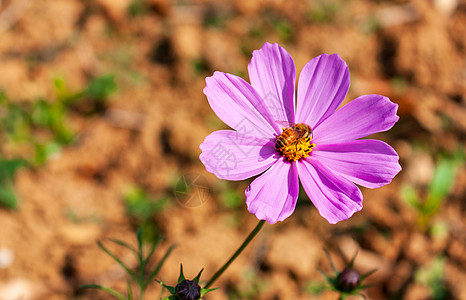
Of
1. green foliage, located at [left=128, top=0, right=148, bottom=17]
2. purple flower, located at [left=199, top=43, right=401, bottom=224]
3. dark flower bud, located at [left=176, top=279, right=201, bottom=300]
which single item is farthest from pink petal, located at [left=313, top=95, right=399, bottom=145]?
green foliage, located at [left=128, top=0, right=148, bottom=17]

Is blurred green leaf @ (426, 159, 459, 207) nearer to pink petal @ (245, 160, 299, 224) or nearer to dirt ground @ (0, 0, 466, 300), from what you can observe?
dirt ground @ (0, 0, 466, 300)

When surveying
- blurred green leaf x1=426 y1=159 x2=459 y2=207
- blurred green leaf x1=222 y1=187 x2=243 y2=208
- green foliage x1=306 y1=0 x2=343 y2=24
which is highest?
green foliage x1=306 y1=0 x2=343 y2=24

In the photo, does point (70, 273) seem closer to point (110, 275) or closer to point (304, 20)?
point (110, 275)

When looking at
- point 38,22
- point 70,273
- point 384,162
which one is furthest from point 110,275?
point 38,22

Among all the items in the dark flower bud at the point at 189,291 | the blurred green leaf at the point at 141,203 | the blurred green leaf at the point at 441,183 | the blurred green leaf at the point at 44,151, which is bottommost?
the dark flower bud at the point at 189,291

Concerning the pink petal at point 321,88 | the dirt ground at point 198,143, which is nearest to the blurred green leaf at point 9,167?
the dirt ground at point 198,143

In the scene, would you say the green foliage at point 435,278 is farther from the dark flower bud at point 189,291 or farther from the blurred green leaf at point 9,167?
the blurred green leaf at point 9,167

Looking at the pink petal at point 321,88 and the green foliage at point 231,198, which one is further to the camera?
the green foliage at point 231,198
